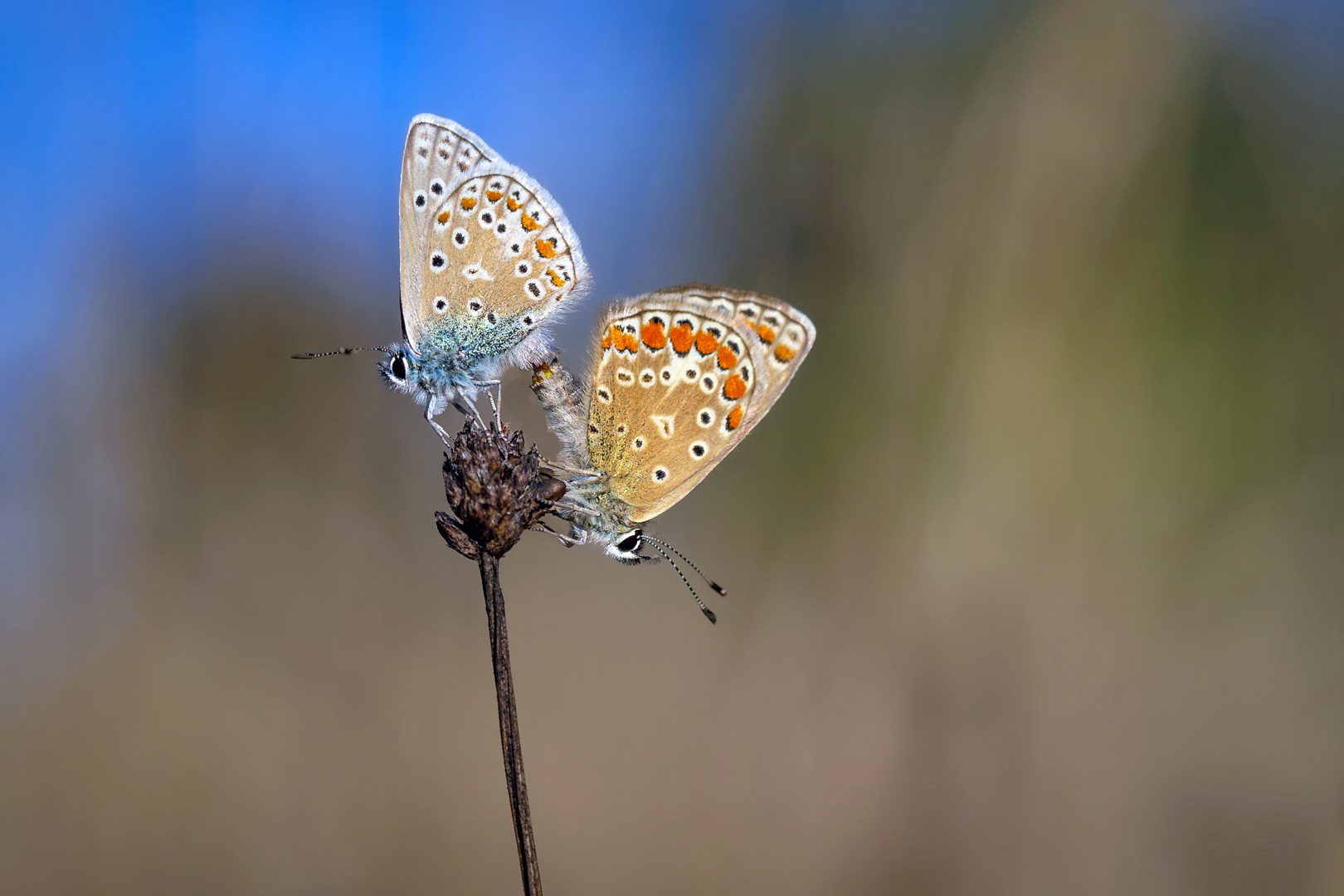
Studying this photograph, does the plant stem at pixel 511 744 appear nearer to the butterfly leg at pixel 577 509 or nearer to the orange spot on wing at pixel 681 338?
the butterfly leg at pixel 577 509

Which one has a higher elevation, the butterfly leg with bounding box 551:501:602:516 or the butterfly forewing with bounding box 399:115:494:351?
the butterfly forewing with bounding box 399:115:494:351

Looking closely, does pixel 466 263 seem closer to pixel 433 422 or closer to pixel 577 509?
pixel 433 422

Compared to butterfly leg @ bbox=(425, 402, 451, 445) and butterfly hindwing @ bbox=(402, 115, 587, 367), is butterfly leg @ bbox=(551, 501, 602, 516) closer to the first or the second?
butterfly leg @ bbox=(425, 402, 451, 445)

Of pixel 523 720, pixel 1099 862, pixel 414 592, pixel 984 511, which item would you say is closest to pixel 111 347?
pixel 414 592

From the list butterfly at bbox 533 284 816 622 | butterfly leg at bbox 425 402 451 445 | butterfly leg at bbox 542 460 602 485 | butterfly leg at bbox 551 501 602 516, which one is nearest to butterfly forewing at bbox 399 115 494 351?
butterfly leg at bbox 425 402 451 445

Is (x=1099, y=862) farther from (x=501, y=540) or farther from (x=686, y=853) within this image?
(x=501, y=540)

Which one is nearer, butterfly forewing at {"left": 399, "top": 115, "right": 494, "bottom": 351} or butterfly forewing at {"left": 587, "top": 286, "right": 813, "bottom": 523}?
butterfly forewing at {"left": 587, "top": 286, "right": 813, "bottom": 523}

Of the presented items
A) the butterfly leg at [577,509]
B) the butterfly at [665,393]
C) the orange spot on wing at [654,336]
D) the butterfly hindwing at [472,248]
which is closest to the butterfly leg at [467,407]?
the butterfly hindwing at [472,248]
